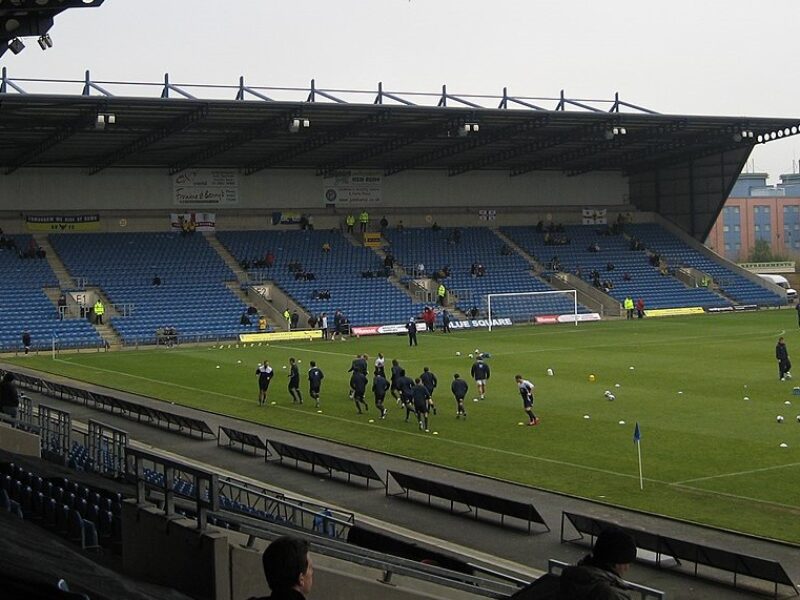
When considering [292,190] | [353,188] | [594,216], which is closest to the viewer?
[292,190]

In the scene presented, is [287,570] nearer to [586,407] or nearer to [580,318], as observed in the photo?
[586,407]

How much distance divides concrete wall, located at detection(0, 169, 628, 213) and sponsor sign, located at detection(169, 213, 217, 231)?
427 mm

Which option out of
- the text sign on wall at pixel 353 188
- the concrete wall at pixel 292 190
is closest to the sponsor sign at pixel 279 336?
the concrete wall at pixel 292 190

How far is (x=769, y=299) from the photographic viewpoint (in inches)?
2817

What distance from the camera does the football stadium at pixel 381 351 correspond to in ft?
40.6

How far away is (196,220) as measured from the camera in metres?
68.7

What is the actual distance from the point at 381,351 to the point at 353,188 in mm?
25769

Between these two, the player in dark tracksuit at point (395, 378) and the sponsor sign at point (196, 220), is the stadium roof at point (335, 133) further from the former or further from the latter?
the player in dark tracksuit at point (395, 378)

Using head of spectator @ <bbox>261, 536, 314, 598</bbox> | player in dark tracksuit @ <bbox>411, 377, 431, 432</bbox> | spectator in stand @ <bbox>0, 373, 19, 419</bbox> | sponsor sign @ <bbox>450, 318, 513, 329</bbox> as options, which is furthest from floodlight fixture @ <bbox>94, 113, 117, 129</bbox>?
head of spectator @ <bbox>261, 536, 314, 598</bbox>

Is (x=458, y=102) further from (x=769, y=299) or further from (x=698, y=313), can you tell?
(x=769, y=299)

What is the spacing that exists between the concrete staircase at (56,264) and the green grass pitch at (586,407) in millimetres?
9892

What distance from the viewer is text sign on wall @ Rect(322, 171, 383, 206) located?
2844 inches

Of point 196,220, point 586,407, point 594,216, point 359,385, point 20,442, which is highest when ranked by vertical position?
point 594,216

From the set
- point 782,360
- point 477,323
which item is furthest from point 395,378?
point 477,323
